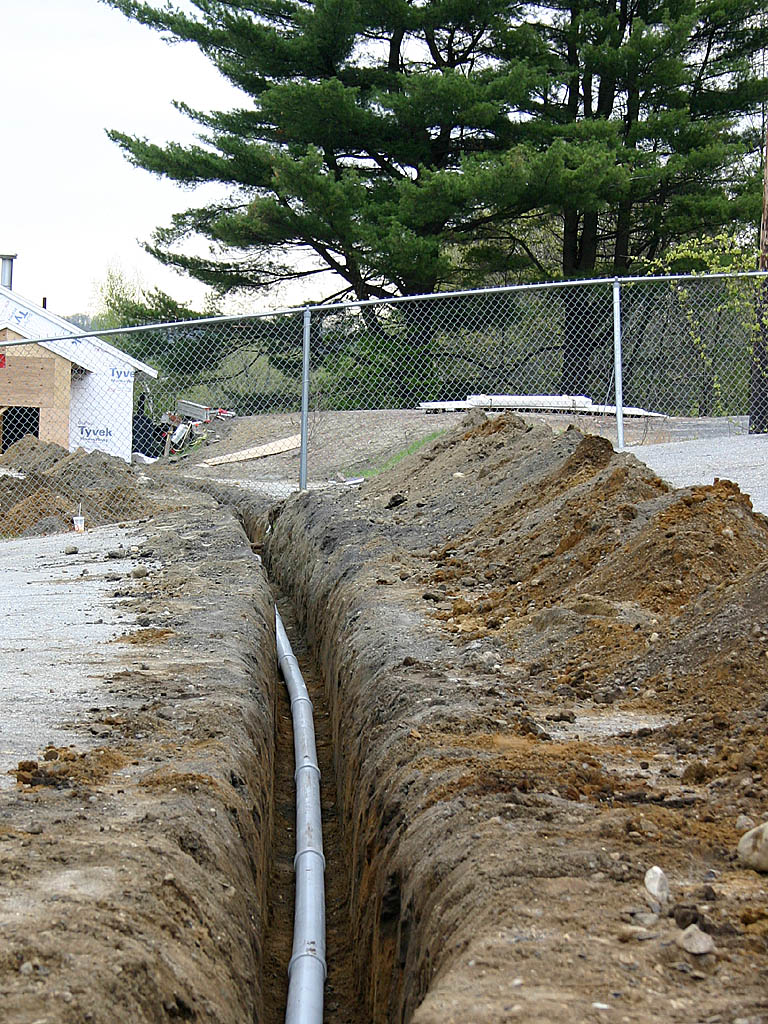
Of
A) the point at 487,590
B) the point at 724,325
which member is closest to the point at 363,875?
the point at 487,590

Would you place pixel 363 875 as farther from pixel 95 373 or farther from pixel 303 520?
pixel 95 373

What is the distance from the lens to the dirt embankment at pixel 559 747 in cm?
228

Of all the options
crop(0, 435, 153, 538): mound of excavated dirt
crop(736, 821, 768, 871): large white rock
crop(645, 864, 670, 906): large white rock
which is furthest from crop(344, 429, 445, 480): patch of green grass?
crop(645, 864, 670, 906): large white rock

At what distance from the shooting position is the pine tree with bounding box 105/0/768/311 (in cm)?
1823

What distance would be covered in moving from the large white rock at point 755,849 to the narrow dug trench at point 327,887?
1784 mm

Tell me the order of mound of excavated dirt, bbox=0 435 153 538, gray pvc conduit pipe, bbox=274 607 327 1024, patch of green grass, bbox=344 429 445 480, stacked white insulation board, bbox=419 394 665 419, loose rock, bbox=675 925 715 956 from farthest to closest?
patch of green grass, bbox=344 429 445 480 → stacked white insulation board, bbox=419 394 665 419 → mound of excavated dirt, bbox=0 435 153 538 → gray pvc conduit pipe, bbox=274 607 327 1024 → loose rock, bbox=675 925 715 956

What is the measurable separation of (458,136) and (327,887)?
58.9 ft

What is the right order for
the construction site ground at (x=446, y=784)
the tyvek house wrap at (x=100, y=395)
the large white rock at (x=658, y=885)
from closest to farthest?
the construction site ground at (x=446, y=784) < the large white rock at (x=658, y=885) < the tyvek house wrap at (x=100, y=395)

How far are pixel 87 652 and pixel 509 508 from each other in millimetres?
3589

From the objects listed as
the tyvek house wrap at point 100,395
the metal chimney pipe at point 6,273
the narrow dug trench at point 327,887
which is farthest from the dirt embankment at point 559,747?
the metal chimney pipe at point 6,273

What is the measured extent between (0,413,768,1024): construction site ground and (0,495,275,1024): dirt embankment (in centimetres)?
1

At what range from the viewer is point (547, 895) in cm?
261

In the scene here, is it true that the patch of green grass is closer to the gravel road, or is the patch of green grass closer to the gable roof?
the gable roof

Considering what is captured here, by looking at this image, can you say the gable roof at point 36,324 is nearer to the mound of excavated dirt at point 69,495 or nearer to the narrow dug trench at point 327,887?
the mound of excavated dirt at point 69,495
